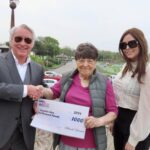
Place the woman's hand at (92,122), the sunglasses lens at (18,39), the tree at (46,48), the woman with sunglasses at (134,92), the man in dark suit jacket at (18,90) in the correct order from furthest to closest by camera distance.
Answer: the tree at (46,48)
the woman with sunglasses at (134,92)
the sunglasses lens at (18,39)
the man in dark suit jacket at (18,90)
the woman's hand at (92,122)

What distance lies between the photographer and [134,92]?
3984mm

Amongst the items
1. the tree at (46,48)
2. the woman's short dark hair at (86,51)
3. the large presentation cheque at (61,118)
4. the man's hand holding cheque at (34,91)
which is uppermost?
the woman's short dark hair at (86,51)

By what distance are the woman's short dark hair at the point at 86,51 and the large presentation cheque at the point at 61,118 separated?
0.51m

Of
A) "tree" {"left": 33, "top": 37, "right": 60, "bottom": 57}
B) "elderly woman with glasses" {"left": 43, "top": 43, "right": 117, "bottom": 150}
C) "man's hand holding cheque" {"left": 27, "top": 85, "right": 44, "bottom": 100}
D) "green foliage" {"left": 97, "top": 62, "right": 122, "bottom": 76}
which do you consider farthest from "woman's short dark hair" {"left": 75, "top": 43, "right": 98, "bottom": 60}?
"tree" {"left": 33, "top": 37, "right": 60, "bottom": 57}

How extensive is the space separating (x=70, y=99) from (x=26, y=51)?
2.30 ft

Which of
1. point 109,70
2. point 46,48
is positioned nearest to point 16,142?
point 109,70

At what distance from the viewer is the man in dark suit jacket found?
3.68 m

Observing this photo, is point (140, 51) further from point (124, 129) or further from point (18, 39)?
point (18, 39)

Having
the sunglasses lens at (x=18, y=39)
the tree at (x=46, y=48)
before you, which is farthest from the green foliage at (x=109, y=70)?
the tree at (x=46, y=48)

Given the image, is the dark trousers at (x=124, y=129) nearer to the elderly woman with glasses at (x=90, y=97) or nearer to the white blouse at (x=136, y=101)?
the white blouse at (x=136, y=101)

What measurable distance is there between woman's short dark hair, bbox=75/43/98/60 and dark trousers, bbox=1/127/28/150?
102 centimetres

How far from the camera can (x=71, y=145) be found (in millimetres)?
3723

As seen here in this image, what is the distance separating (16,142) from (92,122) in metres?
0.89

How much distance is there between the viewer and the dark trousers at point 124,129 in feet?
13.4
